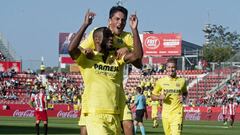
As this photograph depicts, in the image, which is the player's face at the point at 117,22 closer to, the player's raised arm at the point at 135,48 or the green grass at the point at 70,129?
the player's raised arm at the point at 135,48

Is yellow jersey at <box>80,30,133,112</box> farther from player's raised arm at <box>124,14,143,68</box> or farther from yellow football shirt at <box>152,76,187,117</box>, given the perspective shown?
yellow football shirt at <box>152,76,187,117</box>

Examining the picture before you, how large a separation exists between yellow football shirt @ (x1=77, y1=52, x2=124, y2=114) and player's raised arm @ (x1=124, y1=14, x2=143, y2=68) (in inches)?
5.4

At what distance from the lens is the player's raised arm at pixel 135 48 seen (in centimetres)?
1059

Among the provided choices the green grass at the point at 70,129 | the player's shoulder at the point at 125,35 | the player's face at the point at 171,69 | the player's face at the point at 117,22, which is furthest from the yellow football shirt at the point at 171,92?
the green grass at the point at 70,129

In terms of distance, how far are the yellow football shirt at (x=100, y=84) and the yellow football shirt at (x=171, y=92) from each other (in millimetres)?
7829

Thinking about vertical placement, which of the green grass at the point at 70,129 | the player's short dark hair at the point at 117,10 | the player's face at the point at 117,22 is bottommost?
the green grass at the point at 70,129

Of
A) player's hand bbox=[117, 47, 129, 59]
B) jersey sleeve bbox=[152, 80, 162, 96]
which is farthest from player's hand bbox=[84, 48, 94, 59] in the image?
jersey sleeve bbox=[152, 80, 162, 96]

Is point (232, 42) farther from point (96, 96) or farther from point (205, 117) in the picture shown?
point (96, 96)

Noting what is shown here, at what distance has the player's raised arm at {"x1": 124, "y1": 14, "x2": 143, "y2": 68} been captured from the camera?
10594mm

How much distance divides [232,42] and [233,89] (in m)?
82.8

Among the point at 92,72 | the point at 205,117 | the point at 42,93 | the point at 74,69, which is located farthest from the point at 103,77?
the point at 74,69

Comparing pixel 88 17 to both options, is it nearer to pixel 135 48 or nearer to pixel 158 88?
pixel 135 48

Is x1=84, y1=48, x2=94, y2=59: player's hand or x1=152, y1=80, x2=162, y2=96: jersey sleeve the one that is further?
x1=152, y1=80, x2=162, y2=96: jersey sleeve

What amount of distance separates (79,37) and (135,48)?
0.86 metres
